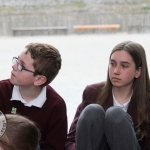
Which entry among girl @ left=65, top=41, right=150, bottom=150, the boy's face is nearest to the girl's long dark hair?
girl @ left=65, top=41, right=150, bottom=150

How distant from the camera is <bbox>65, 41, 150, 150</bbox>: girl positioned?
1047 millimetres

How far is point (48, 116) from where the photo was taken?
45.9 inches

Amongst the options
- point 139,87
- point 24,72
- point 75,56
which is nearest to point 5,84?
point 24,72

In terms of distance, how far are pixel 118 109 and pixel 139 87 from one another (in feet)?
0.70

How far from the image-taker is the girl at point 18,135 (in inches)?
27.6

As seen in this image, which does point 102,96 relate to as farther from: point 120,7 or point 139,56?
point 120,7

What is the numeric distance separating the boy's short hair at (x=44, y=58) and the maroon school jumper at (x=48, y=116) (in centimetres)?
9

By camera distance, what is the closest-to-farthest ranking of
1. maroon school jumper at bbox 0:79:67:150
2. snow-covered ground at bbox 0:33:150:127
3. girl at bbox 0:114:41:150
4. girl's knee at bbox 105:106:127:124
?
girl at bbox 0:114:41:150 < girl's knee at bbox 105:106:127:124 < maroon school jumper at bbox 0:79:67:150 < snow-covered ground at bbox 0:33:150:127

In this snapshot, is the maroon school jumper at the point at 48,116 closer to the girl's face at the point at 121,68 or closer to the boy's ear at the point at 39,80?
the boy's ear at the point at 39,80

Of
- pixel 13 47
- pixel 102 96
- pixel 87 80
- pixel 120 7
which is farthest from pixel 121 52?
pixel 13 47

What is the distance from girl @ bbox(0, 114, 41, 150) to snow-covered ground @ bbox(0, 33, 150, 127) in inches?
40.3

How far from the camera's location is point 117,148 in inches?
41.1

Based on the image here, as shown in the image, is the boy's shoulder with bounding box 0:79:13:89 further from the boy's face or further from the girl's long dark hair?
the girl's long dark hair

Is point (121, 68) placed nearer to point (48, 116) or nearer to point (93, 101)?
point (93, 101)
